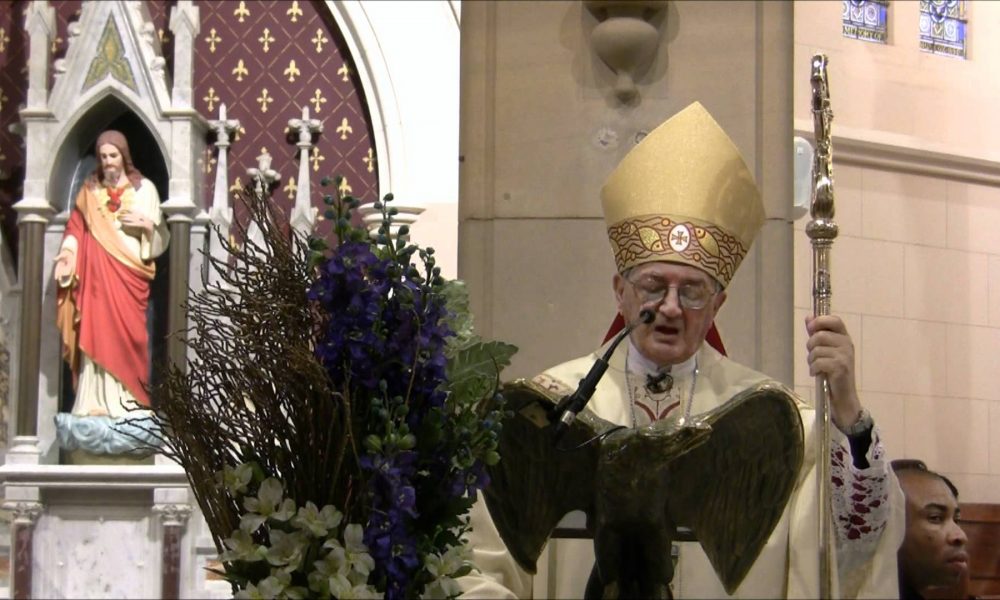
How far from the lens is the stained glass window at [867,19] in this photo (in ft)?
16.6

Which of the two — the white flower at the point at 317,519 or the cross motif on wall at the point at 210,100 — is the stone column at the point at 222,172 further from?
the white flower at the point at 317,519

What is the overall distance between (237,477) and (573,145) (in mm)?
1351

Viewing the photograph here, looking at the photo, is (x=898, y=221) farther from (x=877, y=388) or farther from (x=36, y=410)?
(x=36, y=410)

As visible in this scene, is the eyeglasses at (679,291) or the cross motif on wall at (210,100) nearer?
the eyeglasses at (679,291)

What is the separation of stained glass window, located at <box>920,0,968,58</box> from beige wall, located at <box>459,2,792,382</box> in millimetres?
1200

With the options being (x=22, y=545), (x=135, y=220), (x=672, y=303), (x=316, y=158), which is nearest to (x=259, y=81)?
(x=316, y=158)

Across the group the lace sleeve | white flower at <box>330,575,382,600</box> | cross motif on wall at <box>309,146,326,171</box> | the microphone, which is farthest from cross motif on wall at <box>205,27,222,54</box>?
white flower at <box>330,575,382,600</box>

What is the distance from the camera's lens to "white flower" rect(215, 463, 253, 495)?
174 cm

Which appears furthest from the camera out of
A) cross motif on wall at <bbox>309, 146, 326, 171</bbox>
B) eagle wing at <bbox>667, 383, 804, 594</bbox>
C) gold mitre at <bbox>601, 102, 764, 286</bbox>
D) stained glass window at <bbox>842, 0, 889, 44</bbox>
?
cross motif on wall at <bbox>309, 146, 326, 171</bbox>

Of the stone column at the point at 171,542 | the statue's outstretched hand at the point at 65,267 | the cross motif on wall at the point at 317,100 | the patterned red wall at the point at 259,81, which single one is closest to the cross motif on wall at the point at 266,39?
the patterned red wall at the point at 259,81

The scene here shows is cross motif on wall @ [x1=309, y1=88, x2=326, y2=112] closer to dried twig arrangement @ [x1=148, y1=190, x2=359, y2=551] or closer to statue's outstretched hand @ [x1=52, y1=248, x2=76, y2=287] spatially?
statue's outstretched hand @ [x1=52, y1=248, x2=76, y2=287]

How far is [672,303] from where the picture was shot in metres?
2.61

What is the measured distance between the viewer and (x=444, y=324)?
5.96 feet

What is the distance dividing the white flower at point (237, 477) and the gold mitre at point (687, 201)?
3.40 feet
